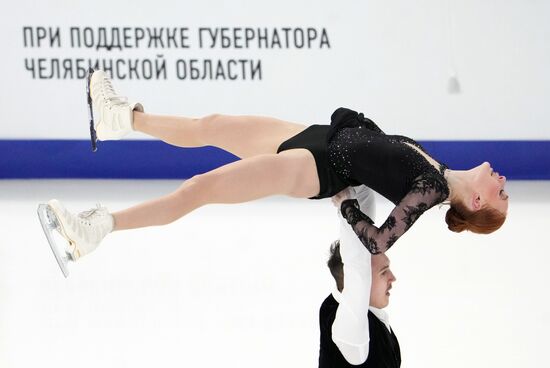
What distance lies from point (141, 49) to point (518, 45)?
233 centimetres

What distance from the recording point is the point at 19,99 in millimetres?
6660

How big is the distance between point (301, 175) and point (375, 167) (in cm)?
26

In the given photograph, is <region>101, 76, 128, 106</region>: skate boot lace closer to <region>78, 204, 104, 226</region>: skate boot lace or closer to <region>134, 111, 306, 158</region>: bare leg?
<region>134, 111, 306, 158</region>: bare leg

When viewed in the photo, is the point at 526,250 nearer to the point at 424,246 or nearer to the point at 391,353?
the point at 424,246

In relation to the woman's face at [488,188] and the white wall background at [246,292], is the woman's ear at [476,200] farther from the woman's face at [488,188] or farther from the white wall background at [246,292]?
the white wall background at [246,292]

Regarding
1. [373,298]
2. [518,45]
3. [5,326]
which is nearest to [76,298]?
[5,326]

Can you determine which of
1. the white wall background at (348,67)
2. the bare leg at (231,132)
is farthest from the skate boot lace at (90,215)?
the white wall background at (348,67)

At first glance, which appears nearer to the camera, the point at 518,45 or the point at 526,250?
the point at 526,250

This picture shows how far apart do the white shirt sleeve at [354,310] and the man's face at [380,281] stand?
0.11 m

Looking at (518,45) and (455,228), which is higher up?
(518,45)

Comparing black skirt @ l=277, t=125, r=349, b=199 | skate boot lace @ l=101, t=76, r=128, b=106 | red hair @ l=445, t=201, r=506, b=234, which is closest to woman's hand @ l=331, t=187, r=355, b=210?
black skirt @ l=277, t=125, r=349, b=199

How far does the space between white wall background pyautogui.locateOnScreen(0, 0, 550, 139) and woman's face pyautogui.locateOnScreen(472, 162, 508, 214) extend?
3005 mm

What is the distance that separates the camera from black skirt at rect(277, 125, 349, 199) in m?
3.80

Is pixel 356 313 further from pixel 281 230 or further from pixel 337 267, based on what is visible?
pixel 281 230
